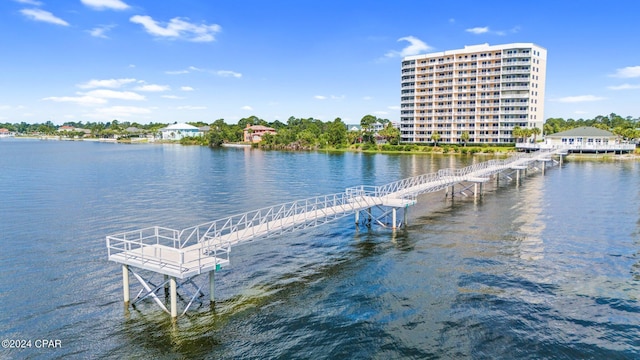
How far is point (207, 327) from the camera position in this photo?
64.4 ft

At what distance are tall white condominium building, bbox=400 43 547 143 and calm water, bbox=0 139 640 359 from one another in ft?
360

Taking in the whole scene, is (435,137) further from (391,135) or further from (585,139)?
(585,139)

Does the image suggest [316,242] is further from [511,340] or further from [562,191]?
[562,191]

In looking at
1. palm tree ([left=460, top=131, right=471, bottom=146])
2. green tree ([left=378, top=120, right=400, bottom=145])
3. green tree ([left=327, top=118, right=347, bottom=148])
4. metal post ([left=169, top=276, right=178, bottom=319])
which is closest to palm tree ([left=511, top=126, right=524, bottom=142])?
palm tree ([left=460, top=131, right=471, bottom=146])

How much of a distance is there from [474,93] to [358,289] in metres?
148

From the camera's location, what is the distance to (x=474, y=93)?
157125mm

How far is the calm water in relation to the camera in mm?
18531

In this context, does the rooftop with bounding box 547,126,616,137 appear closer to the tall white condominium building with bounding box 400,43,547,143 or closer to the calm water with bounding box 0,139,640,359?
the tall white condominium building with bounding box 400,43,547,143

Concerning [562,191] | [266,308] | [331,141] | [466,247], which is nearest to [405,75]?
[331,141]

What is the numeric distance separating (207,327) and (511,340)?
13.4 metres

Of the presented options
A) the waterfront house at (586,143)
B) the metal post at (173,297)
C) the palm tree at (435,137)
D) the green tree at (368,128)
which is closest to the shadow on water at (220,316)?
the metal post at (173,297)

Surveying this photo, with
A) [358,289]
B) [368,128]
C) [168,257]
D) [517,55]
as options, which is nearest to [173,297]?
[168,257]

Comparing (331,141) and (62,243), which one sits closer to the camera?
(62,243)

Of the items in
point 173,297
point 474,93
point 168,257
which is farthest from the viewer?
point 474,93
